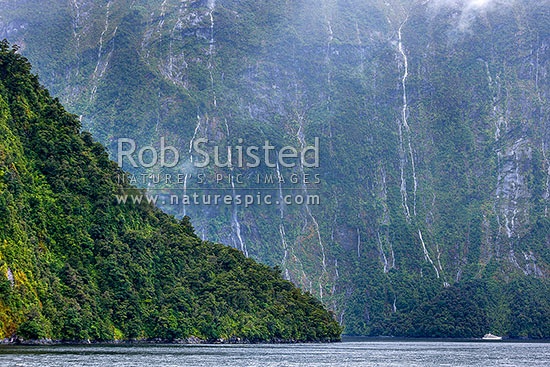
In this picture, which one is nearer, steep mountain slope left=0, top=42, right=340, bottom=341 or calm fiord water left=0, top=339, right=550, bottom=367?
calm fiord water left=0, top=339, right=550, bottom=367

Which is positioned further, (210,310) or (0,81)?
(210,310)

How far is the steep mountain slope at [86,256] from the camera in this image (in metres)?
109

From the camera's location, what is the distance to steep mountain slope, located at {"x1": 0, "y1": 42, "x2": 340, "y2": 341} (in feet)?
359

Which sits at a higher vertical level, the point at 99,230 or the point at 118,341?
the point at 99,230

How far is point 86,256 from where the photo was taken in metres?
128

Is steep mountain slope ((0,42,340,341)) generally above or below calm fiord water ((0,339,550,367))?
above

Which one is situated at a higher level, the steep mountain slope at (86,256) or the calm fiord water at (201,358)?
the steep mountain slope at (86,256)

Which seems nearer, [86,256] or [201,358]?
[201,358]

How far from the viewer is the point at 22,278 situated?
10506cm

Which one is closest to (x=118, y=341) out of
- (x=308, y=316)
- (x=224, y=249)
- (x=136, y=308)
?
(x=136, y=308)

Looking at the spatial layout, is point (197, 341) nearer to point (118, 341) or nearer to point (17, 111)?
point (118, 341)

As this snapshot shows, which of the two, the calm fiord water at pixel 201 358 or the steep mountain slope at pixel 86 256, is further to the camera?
the steep mountain slope at pixel 86 256

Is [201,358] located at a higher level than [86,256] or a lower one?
lower

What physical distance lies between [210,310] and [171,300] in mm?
10209
